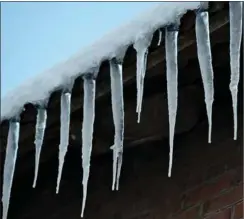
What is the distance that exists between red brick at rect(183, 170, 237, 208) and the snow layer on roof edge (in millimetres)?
524

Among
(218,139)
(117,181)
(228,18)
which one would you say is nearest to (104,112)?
(117,181)

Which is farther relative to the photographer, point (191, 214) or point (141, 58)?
point (191, 214)

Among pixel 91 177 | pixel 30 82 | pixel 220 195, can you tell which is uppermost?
pixel 30 82

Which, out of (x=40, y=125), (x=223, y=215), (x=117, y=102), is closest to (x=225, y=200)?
(x=223, y=215)

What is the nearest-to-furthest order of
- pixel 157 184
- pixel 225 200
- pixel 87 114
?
pixel 87 114, pixel 225 200, pixel 157 184

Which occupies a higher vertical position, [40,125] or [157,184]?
[40,125]

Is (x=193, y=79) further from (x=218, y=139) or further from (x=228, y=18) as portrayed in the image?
(x=228, y=18)

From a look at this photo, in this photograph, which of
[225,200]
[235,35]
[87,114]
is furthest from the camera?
[225,200]

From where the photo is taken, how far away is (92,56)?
1682 millimetres

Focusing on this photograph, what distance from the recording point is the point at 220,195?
193cm

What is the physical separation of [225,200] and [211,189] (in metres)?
0.06

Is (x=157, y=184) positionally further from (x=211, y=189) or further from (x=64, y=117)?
(x=64, y=117)

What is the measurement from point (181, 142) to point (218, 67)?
25 centimetres

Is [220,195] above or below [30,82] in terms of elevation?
below
